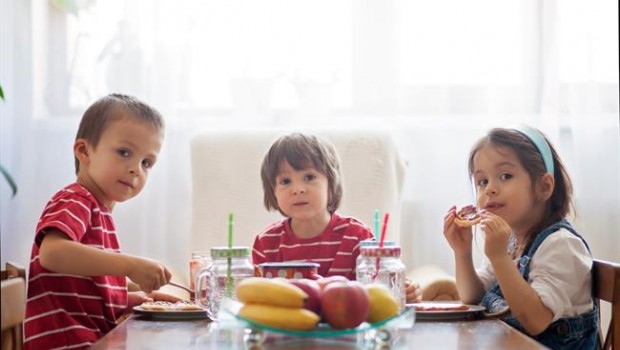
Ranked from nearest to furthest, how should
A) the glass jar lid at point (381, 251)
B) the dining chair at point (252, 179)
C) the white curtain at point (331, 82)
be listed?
the glass jar lid at point (381, 251)
the dining chair at point (252, 179)
the white curtain at point (331, 82)

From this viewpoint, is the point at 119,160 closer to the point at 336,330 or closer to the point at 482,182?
the point at 482,182

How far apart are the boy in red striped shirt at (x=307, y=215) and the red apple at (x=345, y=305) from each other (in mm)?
863

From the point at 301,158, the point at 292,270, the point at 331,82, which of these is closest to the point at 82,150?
the point at 301,158

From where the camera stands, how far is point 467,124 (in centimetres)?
333

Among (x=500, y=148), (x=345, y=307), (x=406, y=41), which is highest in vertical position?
(x=406, y=41)

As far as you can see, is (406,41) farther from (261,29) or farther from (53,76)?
(53,76)

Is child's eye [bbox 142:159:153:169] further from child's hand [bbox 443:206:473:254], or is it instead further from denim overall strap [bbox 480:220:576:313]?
denim overall strap [bbox 480:220:576:313]

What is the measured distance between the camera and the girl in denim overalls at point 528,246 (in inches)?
73.0

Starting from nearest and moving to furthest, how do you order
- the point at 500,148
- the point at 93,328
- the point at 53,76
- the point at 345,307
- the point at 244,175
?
the point at 345,307
the point at 93,328
the point at 500,148
the point at 244,175
the point at 53,76

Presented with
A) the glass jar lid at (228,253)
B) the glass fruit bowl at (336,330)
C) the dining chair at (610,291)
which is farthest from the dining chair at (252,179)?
the glass fruit bowl at (336,330)

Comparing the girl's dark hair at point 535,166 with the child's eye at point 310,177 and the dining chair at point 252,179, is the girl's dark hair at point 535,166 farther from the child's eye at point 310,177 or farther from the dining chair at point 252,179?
the dining chair at point 252,179

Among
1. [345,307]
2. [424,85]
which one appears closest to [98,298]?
[345,307]

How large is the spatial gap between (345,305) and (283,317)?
0.09 metres

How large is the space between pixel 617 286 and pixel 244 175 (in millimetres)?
1497
